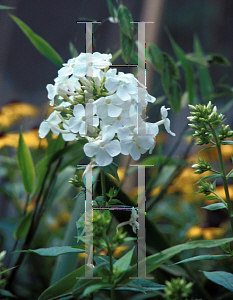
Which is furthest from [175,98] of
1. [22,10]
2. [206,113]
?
[22,10]

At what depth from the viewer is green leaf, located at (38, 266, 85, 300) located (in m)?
0.40

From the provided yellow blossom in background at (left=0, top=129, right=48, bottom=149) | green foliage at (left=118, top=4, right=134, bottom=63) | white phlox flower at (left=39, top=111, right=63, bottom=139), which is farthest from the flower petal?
yellow blossom in background at (left=0, top=129, right=48, bottom=149)

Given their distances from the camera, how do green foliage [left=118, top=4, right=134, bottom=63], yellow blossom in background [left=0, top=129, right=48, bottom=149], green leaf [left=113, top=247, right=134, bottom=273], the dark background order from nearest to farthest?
green leaf [left=113, top=247, right=134, bottom=273]
green foliage [left=118, top=4, right=134, bottom=63]
yellow blossom in background [left=0, top=129, right=48, bottom=149]
the dark background

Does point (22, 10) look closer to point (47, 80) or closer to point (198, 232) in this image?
point (47, 80)

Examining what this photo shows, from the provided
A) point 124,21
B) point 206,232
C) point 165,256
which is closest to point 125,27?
point 124,21

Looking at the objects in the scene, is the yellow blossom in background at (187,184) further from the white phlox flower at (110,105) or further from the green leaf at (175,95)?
the white phlox flower at (110,105)

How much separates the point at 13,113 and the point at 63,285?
→ 547 mm

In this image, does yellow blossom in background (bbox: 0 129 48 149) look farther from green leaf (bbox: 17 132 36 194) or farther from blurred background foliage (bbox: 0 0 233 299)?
green leaf (bbox: 17 132 36 194)

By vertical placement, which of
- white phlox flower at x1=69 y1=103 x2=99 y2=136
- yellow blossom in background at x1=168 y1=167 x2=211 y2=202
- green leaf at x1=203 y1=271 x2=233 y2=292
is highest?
white phlox flower at x1=69 y1=103 x2=99 y2=136

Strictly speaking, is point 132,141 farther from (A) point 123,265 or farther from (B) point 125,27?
A: (B) point 125,27

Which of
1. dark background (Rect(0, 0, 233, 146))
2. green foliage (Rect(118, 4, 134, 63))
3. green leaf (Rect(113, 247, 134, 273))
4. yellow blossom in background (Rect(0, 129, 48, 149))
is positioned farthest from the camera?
dark background (Rect(0, 0, 233, 146))

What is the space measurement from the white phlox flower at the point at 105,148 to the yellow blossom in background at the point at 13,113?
1.70 ft

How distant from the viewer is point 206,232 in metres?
0.69

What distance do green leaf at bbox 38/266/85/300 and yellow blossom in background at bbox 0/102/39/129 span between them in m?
0.50
